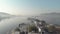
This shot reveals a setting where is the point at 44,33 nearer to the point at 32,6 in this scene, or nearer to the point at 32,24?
the point at 32,24

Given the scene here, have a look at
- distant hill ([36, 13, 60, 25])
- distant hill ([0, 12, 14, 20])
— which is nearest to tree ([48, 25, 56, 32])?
distant hill ([36, 13, 60, 25])

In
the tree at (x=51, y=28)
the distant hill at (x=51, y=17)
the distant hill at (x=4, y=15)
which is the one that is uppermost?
the distant hill at (x=4, y=15)

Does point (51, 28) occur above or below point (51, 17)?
below

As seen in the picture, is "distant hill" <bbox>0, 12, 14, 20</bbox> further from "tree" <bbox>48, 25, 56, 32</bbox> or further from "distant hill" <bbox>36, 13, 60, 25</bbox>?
"tree" <bbox>48, 25, 56, 32</bbox>

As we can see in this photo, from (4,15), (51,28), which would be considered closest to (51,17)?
(51,28)

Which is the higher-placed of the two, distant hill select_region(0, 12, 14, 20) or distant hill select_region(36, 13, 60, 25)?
distant hill select_region(0, 12, 14, 20)

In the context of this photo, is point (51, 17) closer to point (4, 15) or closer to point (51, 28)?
point (51, 28)

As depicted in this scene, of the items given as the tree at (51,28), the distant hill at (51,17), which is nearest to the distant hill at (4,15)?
the distant hill at (51,17)

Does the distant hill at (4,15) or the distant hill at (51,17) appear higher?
the distant hill at (4,15)

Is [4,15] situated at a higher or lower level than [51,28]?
higher

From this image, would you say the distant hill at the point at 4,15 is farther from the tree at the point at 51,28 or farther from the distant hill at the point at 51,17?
the tree at the point at 51,28

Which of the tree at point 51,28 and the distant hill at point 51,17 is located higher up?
the distant hill at point 51,17
